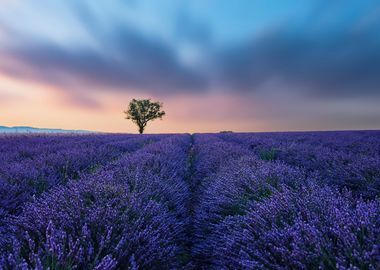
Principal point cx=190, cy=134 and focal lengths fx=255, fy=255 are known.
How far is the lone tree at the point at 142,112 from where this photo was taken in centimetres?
3494

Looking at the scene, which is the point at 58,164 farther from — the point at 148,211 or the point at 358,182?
the point at 358,182

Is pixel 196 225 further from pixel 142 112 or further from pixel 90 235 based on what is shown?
pixel 142 112

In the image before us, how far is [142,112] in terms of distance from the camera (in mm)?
35344

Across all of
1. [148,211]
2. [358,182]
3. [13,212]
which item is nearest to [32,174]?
[13,212]

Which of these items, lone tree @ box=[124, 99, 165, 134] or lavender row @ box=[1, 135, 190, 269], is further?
lone tree @ box=[124, 99, 165, 134]

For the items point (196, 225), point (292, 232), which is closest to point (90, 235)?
point (292, 232)

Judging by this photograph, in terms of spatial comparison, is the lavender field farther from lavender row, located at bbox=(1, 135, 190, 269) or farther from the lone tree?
the lone tree

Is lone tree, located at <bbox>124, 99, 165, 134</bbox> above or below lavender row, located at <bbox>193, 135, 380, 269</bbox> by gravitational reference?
above

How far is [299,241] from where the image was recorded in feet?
4.17

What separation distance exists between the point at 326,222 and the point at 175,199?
173 cm

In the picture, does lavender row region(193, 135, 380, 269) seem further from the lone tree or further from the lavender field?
the lone tree

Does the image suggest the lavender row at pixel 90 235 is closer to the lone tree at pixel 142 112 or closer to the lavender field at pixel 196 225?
the lavender field at pixel 196 225

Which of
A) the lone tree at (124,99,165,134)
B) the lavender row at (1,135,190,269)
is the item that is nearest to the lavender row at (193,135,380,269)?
the lavender row at (1,135,190,269)

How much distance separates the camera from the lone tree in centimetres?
3494
